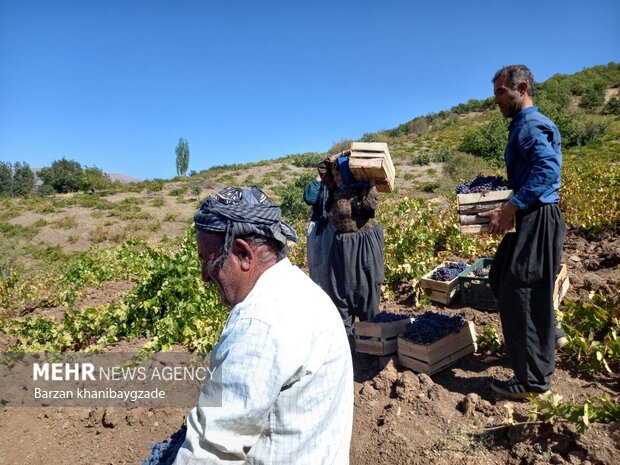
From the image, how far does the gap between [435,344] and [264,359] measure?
2528 mm

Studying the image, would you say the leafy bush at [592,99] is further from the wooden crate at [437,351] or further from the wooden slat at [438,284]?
the wooden crate at [437,351]

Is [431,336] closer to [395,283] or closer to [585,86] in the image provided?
[395,283]

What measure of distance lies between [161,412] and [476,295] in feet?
10.6

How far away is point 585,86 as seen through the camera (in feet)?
129

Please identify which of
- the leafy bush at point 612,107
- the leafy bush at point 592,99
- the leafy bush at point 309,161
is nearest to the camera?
the leafy bush at point 612,107

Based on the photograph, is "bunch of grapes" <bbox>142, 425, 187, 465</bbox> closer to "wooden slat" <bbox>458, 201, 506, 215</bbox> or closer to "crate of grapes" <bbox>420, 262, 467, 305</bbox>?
"wooden slat" <bbox>458, 201, 506, 215</bbox>

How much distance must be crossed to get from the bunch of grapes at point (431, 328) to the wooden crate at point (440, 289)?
1.03 m

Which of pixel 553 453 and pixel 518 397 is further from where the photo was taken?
pixel 518 397

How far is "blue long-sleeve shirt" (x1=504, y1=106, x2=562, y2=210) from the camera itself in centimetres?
249

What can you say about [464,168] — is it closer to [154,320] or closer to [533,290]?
[154,320]

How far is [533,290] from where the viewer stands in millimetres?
2646

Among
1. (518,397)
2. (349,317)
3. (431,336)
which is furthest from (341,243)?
(518,397)

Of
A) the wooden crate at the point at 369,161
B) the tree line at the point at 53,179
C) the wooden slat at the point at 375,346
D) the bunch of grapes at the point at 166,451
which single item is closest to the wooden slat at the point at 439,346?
the wooden slat at the point at 375,346

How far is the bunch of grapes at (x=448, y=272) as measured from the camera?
15.8 ft
